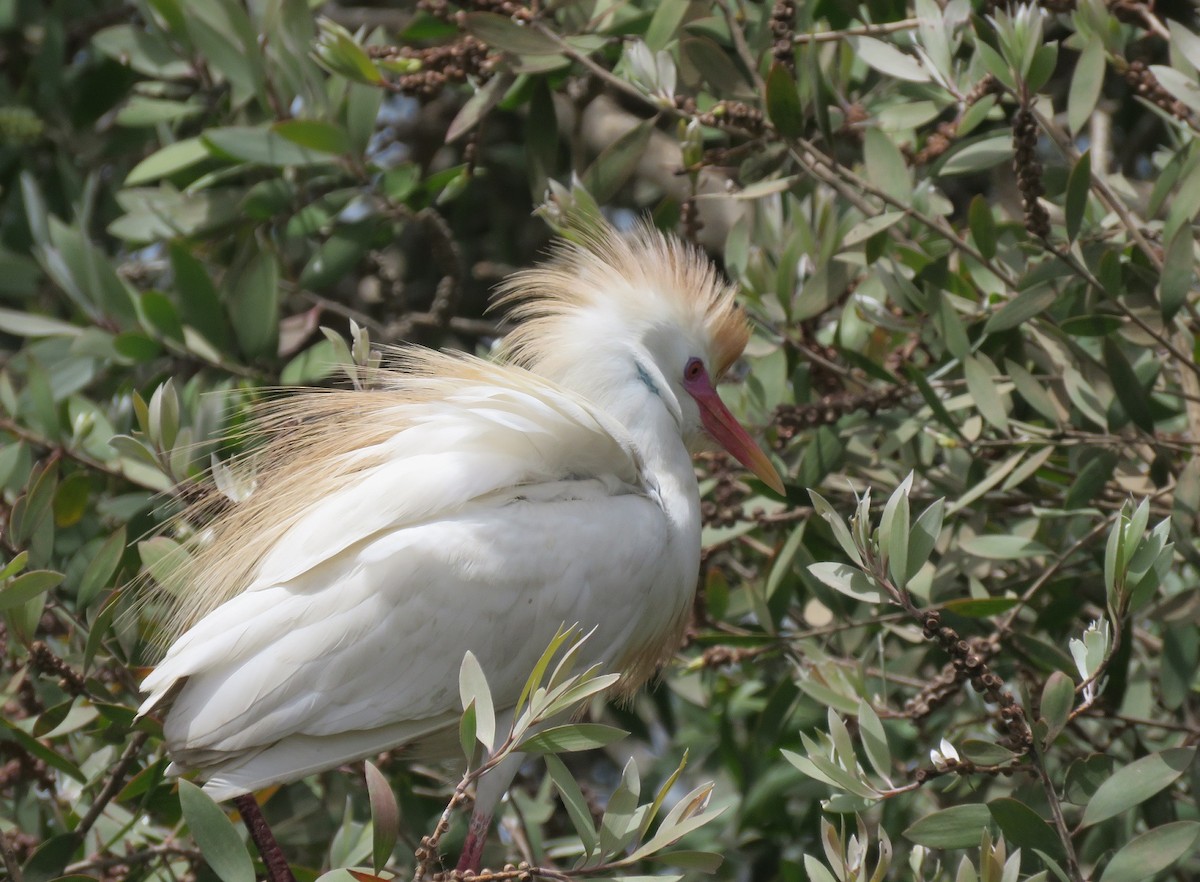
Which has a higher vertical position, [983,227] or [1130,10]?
[1130,10]

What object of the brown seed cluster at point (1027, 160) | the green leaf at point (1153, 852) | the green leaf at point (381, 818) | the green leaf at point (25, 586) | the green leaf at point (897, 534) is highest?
the brown seed cluster at point (1027, 160)

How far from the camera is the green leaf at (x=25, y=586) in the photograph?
6.05 feet

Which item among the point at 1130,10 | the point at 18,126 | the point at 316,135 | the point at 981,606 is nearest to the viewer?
the point at 981,606

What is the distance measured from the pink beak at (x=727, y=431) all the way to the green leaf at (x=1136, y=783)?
0.91 m

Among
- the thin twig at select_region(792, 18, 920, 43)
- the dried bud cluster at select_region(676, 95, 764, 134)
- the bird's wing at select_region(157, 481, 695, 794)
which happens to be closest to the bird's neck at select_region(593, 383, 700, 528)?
the bird's wing at select_region(157, 481, 695, 794)

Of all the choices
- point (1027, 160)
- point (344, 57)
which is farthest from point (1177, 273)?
point (344, 57)

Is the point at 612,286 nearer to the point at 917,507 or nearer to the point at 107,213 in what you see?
the point at 917,507

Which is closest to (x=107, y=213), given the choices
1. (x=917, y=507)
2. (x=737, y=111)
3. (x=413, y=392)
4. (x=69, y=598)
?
(x=69, y=598)

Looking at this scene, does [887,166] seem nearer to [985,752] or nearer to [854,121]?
[854,121]

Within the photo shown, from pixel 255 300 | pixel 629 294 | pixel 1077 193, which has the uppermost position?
pixel 1077 193

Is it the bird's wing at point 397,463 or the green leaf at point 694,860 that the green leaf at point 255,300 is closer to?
the bird's wing at point 397,463

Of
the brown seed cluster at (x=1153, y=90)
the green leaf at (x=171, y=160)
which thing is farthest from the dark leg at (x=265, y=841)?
the brown seed cluster at (x=1153, y=90)

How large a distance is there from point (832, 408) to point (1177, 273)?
681 millimetres

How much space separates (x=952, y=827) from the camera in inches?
73.5
